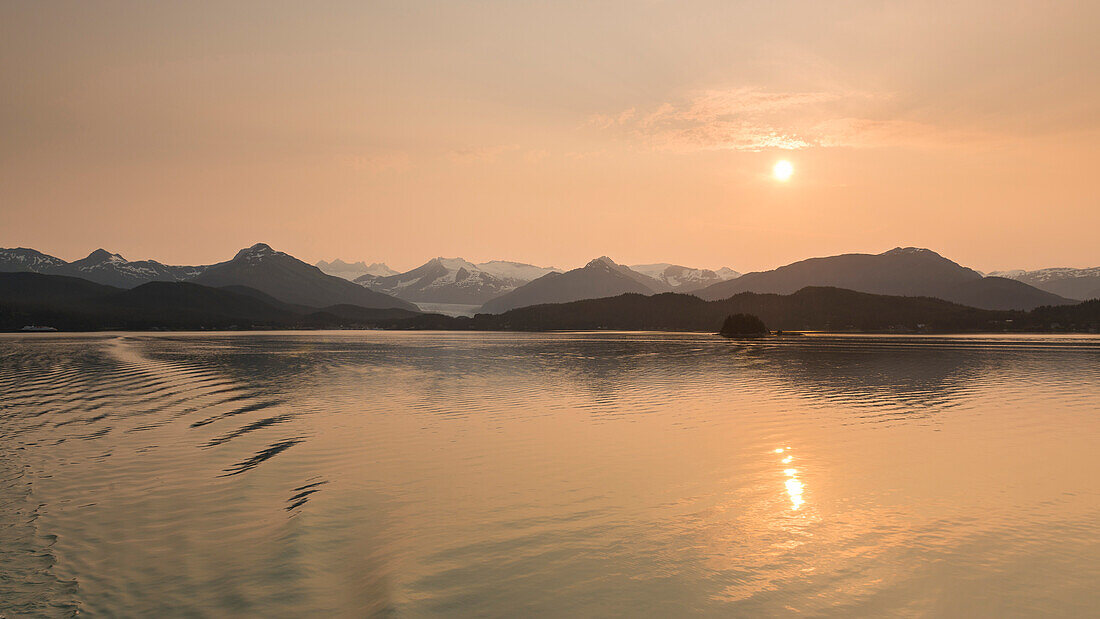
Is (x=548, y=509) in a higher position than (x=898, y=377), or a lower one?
lower

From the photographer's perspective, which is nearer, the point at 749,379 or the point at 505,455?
the point at 505,455

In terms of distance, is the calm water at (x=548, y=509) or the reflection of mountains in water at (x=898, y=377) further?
the reflection of mountains in water at (x=898, y=377)

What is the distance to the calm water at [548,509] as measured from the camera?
14.7m

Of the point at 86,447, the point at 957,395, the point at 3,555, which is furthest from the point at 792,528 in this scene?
the point at 957,395

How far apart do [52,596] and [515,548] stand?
1107 centimetres

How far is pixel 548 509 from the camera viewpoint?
71.2 feet

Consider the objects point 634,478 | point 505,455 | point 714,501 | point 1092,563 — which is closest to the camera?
point 1092,563

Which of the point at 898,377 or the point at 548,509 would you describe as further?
the point at 898,377

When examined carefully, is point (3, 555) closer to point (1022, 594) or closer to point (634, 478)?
point (634, 478)

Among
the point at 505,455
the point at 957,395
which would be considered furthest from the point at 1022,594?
the point at 957,395

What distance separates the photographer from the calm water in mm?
14695

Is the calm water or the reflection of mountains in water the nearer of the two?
the calm water

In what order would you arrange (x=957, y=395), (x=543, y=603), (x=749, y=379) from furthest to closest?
(x=749, y=379)
(x=957, y=395)
(x=543, y=603)

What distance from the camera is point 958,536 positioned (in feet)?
62.1
